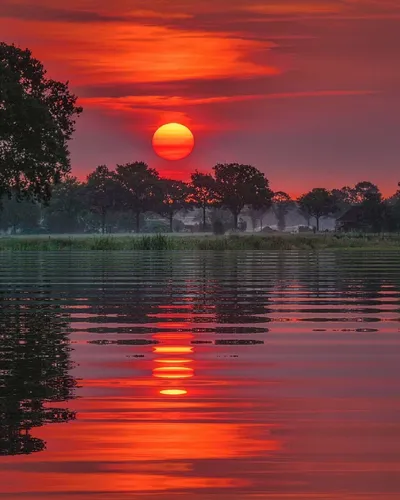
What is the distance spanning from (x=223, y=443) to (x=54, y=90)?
7139 cm

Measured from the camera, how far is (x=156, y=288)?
37406 mm

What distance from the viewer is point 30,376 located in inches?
576

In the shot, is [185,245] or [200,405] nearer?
[200,405]

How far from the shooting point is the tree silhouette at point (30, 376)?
10818 millimetres

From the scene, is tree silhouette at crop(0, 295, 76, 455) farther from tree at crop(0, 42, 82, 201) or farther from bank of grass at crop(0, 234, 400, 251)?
bank of grass at crop(0, 234, 400, 251)

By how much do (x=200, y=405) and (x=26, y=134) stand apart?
2586 inches

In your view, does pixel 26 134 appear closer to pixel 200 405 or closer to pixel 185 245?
pixel 185 245

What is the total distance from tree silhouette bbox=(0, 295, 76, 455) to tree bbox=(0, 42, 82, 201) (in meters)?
51.4

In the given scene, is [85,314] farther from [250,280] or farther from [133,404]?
[250,280]

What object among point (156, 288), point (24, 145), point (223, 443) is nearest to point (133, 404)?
point (223, 443)

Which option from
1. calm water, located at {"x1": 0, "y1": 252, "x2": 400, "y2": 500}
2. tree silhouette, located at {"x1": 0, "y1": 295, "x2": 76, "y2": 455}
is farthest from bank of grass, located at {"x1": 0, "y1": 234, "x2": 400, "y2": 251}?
tree silhouette, located at {"x1": 0, "y1": 295, "x2": 76, "y2": 455}

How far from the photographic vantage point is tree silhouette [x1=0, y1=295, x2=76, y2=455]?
10.8 meters

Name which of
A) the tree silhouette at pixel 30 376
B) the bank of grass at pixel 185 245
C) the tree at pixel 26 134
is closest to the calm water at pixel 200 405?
the tree silhouette at pixel 30 376

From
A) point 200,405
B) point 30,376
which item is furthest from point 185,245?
point 200,405
